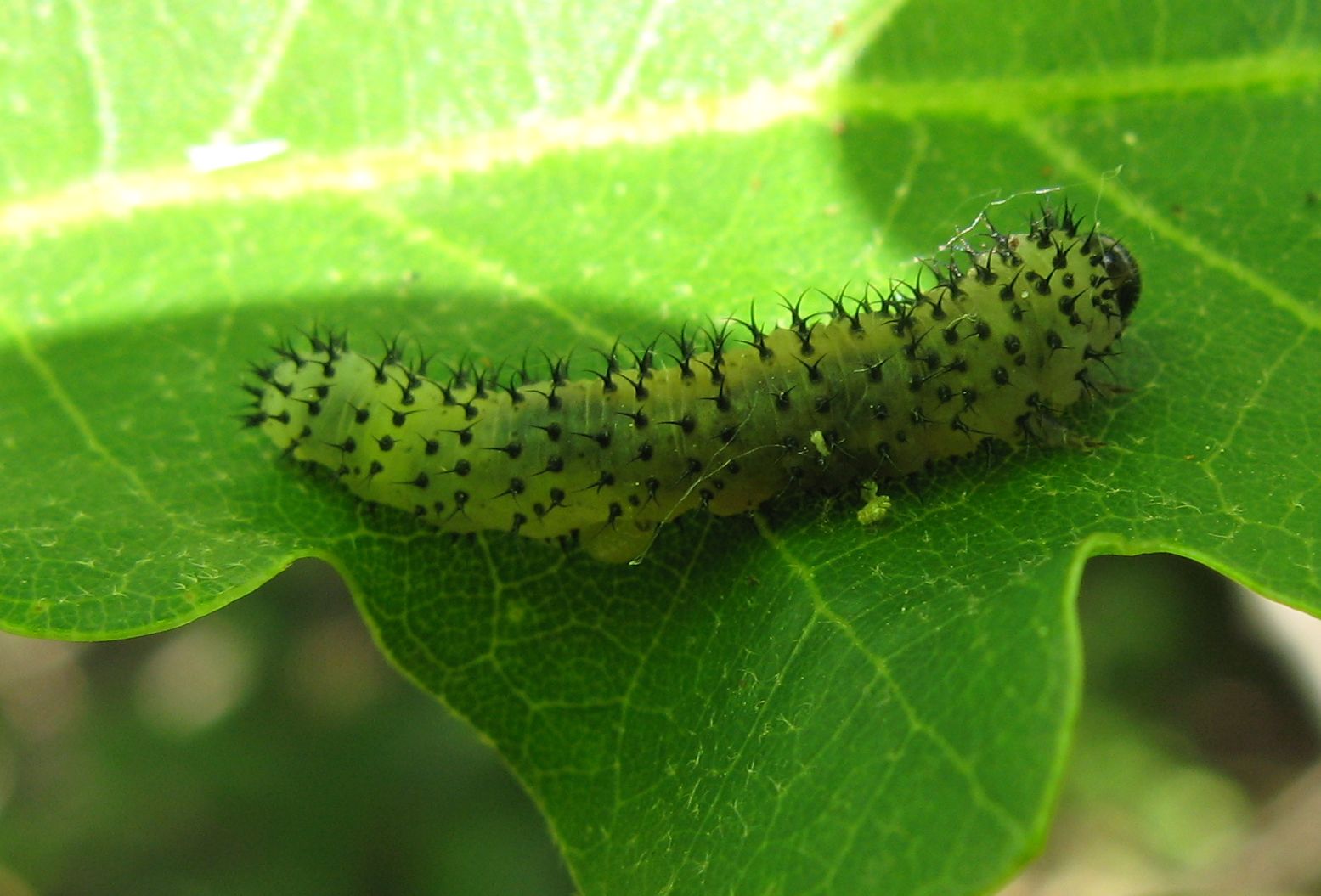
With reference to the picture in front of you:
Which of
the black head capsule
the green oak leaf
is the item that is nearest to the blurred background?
the green oak leaf

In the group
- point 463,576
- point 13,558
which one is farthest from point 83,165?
point 463,576

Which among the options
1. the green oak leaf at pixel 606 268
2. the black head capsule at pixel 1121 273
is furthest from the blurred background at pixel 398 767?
the black head capsule at pixel 1121 273

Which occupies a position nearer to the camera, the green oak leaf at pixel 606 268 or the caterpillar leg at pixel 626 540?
the green oak leaf at pixel 606 268

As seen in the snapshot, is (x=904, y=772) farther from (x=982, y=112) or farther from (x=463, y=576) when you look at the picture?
(x=982, y=112)

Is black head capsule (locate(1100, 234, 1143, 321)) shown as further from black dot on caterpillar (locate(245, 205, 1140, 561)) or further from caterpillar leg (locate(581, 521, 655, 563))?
caterpillar leg (locate(581, 521, 655, 563))

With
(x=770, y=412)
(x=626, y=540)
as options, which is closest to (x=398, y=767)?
(x=626, y=540)

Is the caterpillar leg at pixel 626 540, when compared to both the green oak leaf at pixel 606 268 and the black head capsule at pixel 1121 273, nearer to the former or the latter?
the green oak leaf at pixel 606 268
